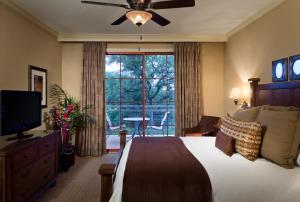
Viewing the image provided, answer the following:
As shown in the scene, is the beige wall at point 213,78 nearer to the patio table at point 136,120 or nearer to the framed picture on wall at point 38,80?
the patio table at point 136,120

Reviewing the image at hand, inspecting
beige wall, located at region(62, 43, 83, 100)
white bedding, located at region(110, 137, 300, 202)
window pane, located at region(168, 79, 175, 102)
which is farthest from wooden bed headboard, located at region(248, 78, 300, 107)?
beige wall, located at region(62, 43, 83, 100)

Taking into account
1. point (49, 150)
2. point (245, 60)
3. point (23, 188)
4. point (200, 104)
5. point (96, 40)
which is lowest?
point (23, 188)

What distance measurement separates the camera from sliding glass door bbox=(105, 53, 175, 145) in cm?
556

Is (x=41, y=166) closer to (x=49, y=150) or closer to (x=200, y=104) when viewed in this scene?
(x=49, y=150)

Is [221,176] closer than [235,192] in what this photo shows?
No

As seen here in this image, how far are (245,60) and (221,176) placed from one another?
3.00 metres

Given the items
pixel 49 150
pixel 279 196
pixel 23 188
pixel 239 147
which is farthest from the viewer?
pixel 49 150

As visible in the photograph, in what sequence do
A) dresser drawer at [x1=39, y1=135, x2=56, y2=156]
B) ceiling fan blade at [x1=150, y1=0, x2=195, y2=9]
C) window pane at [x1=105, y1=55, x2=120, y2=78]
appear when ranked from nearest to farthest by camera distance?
ceiling fan blade at [x1=150, y1=0, x2=195, y2=9]
dresser drawer at [x1=39, y1=135, x2=56, y2=156]
window pane at [x1=105, y1=55, x2=120, y2=78]

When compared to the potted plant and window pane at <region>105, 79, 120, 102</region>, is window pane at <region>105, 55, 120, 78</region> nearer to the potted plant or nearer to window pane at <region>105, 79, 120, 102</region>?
window pane at <region>105, 79, 120, 102</region>

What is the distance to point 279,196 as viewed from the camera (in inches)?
67.1

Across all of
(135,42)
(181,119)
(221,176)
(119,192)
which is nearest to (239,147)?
(221,176)

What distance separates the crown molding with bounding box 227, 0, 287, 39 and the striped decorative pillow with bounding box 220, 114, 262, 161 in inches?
75.3

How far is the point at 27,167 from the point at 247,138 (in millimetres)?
2468

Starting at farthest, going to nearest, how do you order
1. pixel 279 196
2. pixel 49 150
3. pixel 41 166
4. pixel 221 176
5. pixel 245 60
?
pixel 245 60, pixel 49 150, pixel 41 166, pixel 221 176, pixel 279 196
